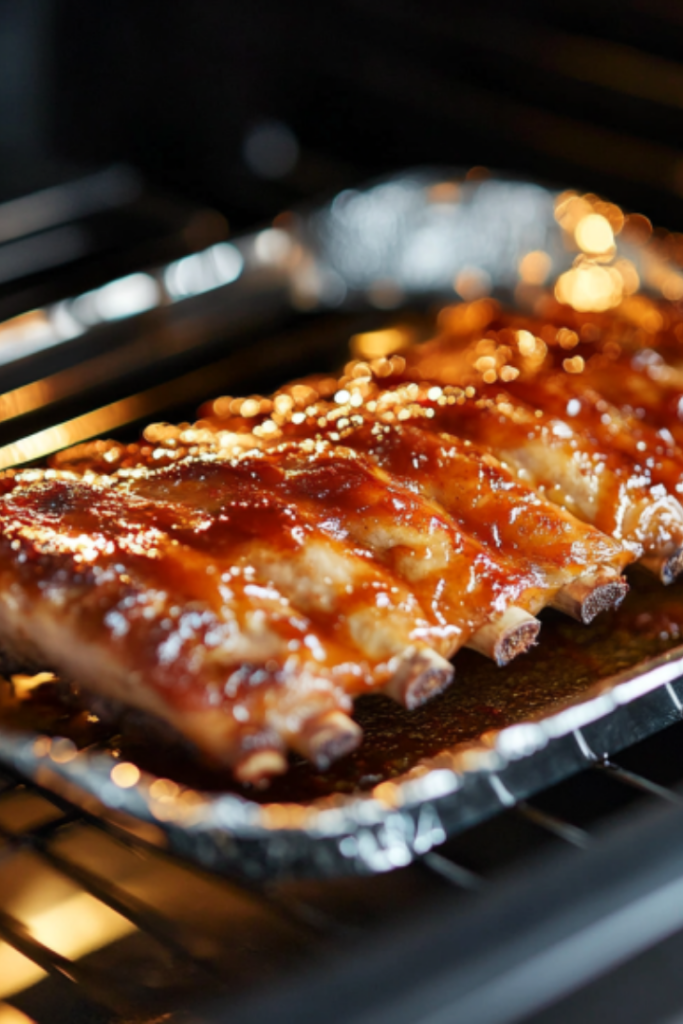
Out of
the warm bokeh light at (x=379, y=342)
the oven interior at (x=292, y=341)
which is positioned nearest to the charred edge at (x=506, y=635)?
the oven interior at (x=292, y=341)

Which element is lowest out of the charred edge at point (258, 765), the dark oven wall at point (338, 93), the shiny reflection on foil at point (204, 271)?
the charred edge at point (258, 765)

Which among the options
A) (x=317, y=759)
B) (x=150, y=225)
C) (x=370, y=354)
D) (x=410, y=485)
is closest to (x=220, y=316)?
(x=370, y=354)

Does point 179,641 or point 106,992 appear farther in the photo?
point 179,641

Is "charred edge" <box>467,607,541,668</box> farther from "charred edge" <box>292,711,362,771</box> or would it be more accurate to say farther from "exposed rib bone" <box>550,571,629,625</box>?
"charred edge" <box>292,711,362,771</box>

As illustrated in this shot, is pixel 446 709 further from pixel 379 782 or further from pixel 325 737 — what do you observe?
pixel 325 737

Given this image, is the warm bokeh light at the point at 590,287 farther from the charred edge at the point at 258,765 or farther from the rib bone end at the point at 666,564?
the charred edge at the point at 258,765

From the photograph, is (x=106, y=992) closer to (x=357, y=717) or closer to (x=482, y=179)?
(x=357, y=717)

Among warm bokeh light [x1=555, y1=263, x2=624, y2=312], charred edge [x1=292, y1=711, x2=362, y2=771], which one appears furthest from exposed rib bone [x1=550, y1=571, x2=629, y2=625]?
warm bokeh light [x1=555, y1=263, x2=624, y2=312]

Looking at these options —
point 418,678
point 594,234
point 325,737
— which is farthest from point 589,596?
point 594,234

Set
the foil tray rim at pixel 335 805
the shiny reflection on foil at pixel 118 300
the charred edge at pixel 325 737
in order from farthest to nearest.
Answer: the shiny reflection on foil at pixel 118 300 → the charred edge at pixel 325 737 → the foil tray rim at pixel 335 805
